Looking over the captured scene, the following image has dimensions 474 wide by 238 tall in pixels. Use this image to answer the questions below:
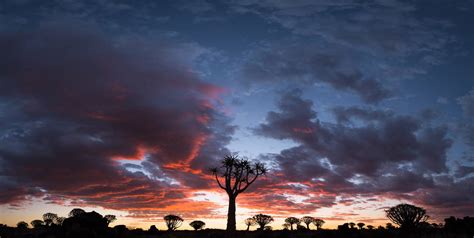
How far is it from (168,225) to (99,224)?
118 feet

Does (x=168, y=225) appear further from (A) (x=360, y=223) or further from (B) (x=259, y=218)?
(A) (x=360, y=223)

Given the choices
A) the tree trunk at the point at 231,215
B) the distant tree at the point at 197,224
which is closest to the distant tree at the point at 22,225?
the distant tree at the point at 197,224

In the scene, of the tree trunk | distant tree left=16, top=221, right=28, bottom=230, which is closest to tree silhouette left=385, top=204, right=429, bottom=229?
the tree trunk

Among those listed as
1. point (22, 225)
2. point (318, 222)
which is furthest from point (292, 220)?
point (22, 225)

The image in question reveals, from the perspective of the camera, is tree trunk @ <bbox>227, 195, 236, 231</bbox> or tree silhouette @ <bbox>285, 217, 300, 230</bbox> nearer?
tree trunk @ <bbox>227, 195, 236, 231</bbox>

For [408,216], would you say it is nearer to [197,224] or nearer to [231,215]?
[231,215]

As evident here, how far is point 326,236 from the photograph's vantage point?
1633 inches

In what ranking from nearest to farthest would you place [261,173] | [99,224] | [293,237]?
[99,224]
[293,237]
[261,173]

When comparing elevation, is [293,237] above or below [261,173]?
below

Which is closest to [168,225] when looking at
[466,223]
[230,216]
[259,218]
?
[259,218]

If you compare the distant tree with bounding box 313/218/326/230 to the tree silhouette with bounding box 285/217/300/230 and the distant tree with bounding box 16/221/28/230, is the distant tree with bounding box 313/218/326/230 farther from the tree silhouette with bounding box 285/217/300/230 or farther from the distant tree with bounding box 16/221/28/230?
the distant tree with bounding box 16/221/28/230

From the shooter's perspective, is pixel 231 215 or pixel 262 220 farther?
pixel 262 220

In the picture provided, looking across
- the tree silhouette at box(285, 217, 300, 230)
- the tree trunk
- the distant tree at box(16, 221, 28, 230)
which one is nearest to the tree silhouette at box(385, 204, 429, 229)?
the tree trunk

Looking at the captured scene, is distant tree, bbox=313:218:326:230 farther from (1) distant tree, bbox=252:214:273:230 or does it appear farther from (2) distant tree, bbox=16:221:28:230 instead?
(2) distant tree, bbox=16:221:28:230
